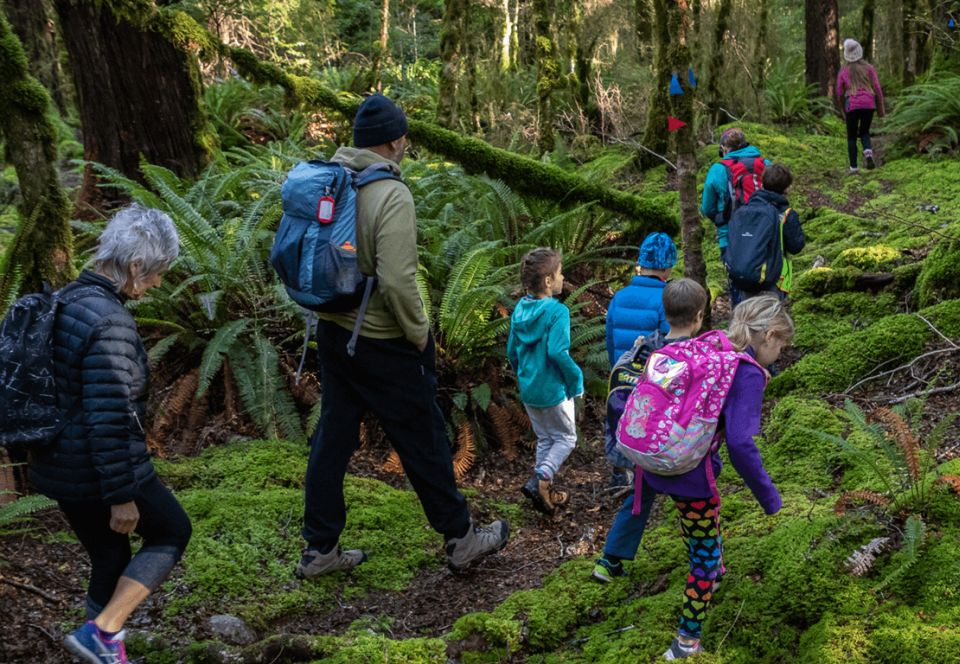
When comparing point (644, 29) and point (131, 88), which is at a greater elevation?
point (644, 29)

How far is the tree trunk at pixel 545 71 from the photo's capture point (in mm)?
12484

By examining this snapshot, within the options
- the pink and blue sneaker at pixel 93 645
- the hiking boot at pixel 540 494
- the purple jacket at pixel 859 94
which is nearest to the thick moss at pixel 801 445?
the hiking boot at pixel 540 494

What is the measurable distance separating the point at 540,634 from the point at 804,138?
12733 mm

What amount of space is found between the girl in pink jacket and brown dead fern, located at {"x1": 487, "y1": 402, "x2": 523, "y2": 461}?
8176mm

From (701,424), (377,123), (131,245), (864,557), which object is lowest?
(864,557)

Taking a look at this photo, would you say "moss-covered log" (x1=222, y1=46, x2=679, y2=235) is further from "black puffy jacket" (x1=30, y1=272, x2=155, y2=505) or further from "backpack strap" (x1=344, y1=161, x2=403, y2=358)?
"black puffy jacket" (x1=30, y1=272, x2=155, y2=505)

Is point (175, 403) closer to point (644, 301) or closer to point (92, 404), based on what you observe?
point (92, 404)

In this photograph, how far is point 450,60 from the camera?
40.8 ft

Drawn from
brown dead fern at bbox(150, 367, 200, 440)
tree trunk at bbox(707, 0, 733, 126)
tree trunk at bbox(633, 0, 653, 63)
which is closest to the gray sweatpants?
brown dead fern at bbox(150, 367, 200, 440)

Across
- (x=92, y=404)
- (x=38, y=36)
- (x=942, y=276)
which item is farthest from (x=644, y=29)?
(x=92, y=404)

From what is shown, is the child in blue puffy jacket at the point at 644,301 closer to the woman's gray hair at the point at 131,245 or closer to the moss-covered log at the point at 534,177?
the woman's gray hair at the point at 131,245

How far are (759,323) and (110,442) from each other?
2398 mm

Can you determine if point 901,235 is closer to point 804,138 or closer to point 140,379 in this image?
point 804,138

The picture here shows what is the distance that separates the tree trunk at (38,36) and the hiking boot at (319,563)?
41.9 ft
